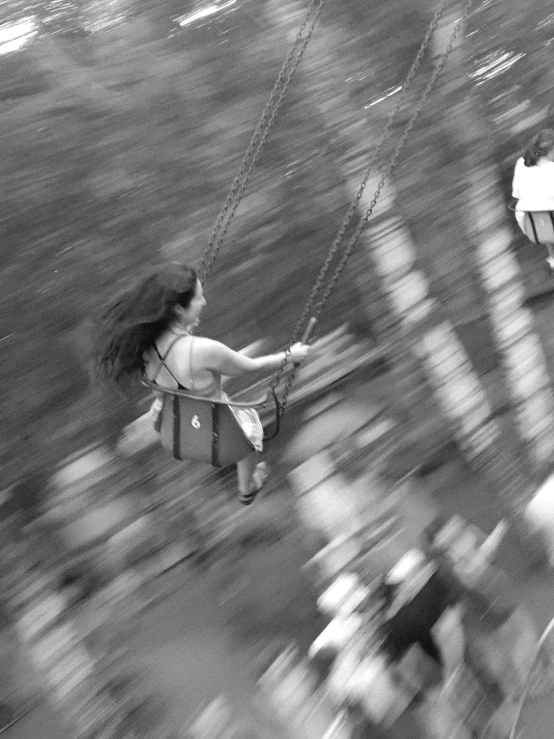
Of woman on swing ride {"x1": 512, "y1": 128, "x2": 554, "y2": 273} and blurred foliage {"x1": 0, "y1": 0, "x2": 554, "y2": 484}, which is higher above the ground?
blurred foliage {"x1": 0, "y1": 0, "x2": 554, "y2": 484}

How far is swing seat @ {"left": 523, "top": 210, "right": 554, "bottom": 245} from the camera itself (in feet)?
16.8

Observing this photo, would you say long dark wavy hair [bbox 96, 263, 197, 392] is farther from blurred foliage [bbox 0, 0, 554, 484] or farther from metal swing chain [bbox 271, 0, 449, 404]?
blurred foliage [bbox 0, 0, 554, 484]

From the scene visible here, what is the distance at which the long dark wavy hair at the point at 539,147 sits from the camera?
5.01 meters

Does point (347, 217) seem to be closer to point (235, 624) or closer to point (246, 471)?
point (246, 471)

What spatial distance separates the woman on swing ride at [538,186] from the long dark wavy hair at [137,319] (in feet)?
8.10

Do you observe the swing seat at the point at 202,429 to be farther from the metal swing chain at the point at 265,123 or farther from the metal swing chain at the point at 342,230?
the metal swing chain at the point at 265,123

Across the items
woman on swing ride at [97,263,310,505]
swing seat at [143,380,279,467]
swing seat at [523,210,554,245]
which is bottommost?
swing seat at [523,210,554,245]

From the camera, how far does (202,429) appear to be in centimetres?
353

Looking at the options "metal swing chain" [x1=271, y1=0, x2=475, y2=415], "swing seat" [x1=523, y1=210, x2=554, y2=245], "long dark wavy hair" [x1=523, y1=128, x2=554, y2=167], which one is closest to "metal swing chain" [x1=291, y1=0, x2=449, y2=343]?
"metal swing chain" [x1=271, y1=0, x2=475, y2=415]

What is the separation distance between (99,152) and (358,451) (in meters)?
1.96

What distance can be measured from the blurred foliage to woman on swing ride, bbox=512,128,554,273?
56cm

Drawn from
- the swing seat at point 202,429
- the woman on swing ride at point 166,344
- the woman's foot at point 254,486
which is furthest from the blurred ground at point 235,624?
the woman on swing ride at point 166,344

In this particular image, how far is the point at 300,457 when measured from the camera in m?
4.80

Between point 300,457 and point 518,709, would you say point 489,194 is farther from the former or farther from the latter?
point 518,709
